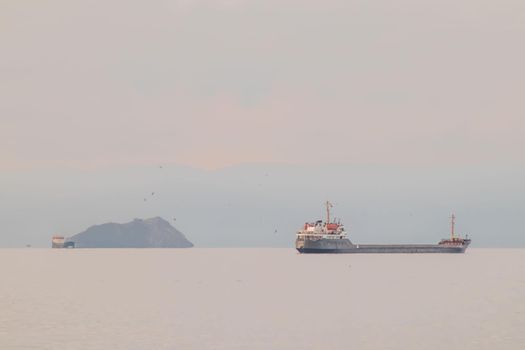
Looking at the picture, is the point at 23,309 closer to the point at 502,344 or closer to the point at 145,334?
the point at 145,334

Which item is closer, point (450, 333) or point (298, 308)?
point (450, 333)

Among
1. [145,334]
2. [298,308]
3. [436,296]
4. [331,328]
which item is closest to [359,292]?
[436,296]

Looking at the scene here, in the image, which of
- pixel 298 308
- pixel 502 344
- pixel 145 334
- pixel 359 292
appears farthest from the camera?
pixel 359 292

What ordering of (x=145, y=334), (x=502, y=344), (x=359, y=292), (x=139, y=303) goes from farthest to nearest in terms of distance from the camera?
1. (x=359, y=292)
2. (x=139, y=303)
3. (x=145, y=334)
4. (x=502, y=344)

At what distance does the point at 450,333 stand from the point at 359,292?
1911 inches

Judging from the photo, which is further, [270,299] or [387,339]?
[270,299]

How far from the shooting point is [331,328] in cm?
7081

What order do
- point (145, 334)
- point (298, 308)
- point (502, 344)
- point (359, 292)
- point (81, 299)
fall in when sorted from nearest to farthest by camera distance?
1. point (502, 344)
2. point (145, 334)
3. point (298, 308)
4. point (81, 299)
5. point (359, 292)

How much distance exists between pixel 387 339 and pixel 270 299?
38.7 metres


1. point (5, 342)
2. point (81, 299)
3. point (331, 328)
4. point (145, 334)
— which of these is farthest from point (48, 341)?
point (81, 299)

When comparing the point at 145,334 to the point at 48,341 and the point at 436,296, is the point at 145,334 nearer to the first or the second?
the point at 48,341

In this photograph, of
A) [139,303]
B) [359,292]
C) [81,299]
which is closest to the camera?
[139,303]

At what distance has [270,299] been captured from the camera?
101750 mm

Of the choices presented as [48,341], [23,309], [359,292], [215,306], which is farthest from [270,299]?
[48,341]
